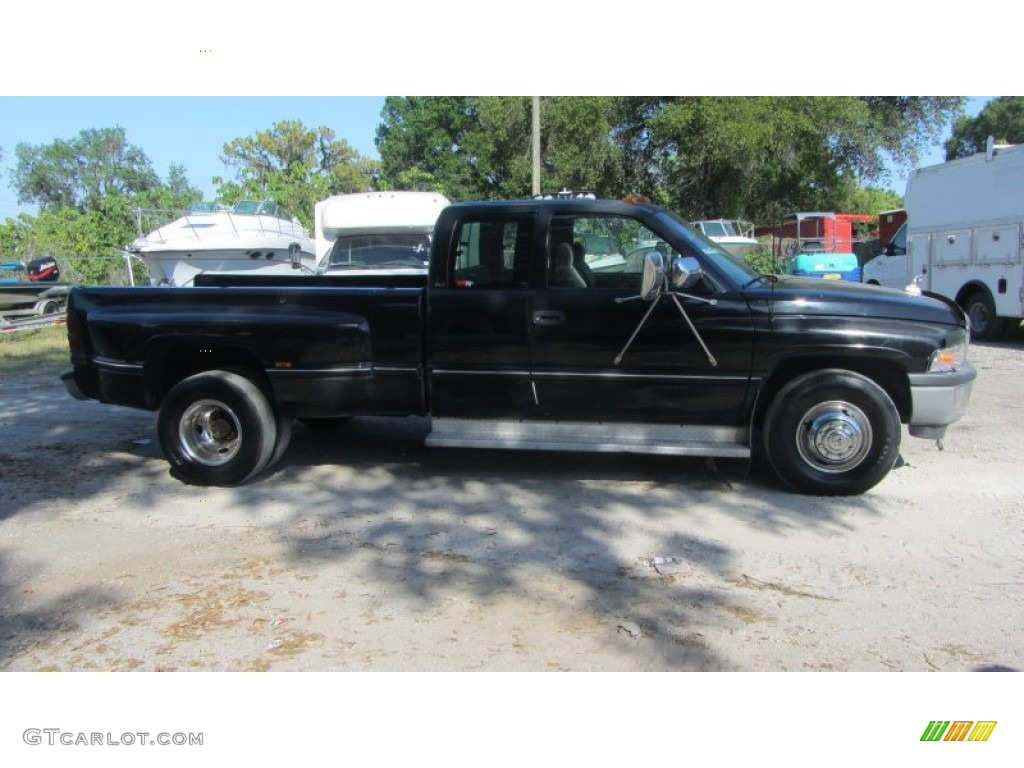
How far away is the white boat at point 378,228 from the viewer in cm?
1122

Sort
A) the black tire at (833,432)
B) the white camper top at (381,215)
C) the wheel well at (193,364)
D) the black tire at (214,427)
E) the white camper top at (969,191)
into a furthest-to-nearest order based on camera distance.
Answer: the white camper top at (969,191) < the white camper top at (381,215) < the wheel well at (193,364) < the black tire at (214,427) < the black tire at (833,432)

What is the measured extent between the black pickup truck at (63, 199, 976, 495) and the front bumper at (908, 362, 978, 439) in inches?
0.4

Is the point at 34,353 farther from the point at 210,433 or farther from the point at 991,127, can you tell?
the point at 991,127

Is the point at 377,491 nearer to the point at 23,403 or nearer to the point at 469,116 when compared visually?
the point at 23,403

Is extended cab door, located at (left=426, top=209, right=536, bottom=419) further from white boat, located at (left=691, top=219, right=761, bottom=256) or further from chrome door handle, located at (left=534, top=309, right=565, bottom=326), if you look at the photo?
white boat, located at (left=691, top=219, right=761, bottom=256)

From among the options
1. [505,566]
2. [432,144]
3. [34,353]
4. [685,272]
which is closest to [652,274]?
[685,272]

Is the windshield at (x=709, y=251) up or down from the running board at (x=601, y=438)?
up

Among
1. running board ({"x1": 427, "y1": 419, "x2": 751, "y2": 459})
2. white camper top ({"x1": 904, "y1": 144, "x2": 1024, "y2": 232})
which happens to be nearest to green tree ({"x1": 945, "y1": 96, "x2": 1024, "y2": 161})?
white camper top ({"x1": 904, "y1": 144, "x2": 1024, "y2": 232})

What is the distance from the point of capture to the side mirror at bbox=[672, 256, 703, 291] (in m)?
4.87

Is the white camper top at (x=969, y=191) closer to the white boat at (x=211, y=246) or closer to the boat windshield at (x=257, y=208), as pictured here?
the white boat at (x=211, y=246)

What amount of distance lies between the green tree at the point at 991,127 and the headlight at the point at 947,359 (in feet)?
133

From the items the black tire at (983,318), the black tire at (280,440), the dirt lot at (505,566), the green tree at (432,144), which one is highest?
the green tree at (432,144)

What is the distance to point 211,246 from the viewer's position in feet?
45.4
